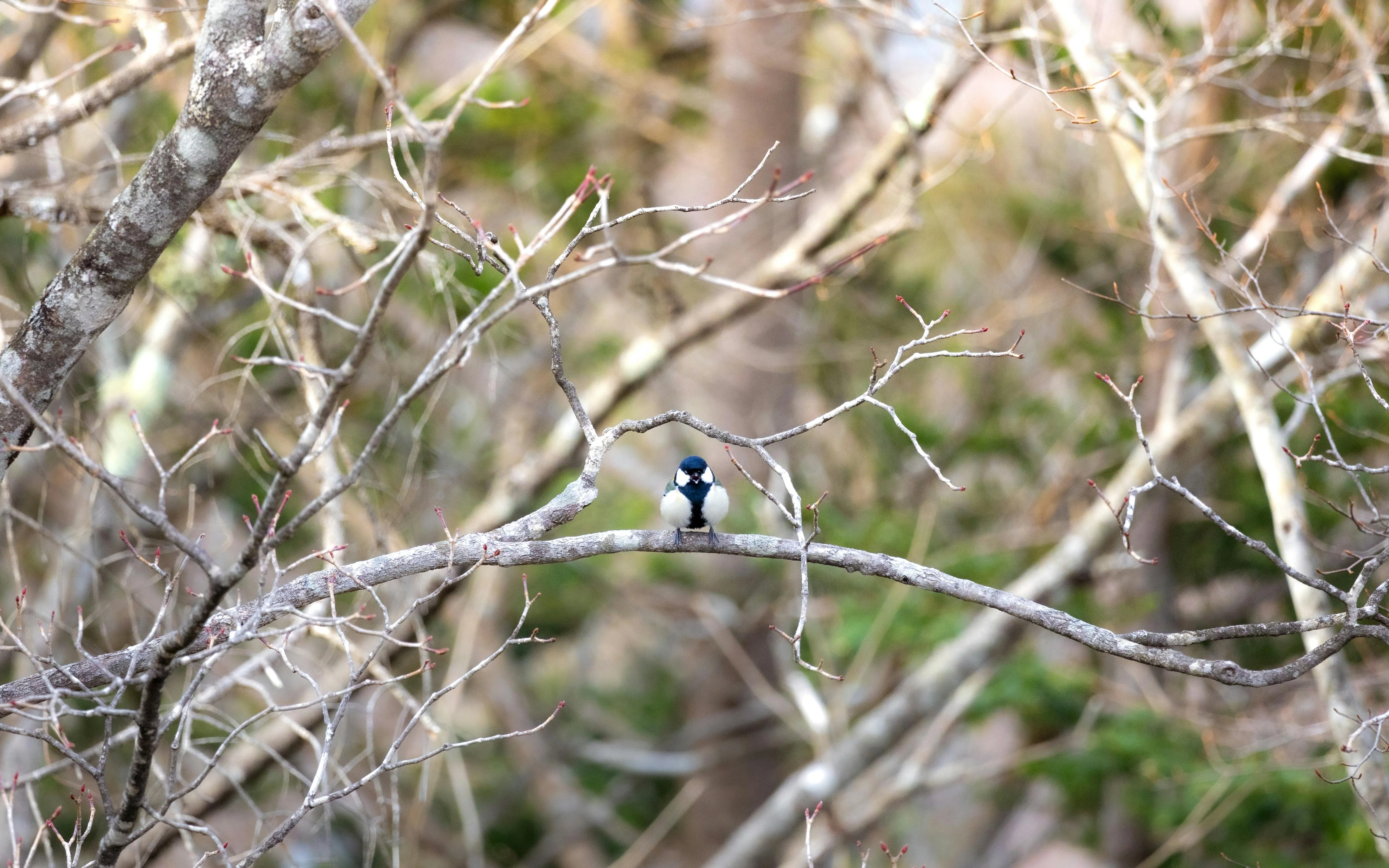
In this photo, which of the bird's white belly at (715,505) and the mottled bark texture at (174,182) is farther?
the bird's white belly at (715,505)

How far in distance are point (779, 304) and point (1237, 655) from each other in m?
4.13

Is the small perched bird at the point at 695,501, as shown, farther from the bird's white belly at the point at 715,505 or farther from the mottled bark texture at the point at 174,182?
the mottled bark texture at the point at 174,182

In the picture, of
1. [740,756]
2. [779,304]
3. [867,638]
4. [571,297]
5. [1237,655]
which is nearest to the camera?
[867,638]

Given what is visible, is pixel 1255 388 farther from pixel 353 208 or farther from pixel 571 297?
A: pixel 571 297

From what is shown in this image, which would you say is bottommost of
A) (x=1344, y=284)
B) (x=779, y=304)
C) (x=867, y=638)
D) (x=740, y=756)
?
(x=740, y=756)

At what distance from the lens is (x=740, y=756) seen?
9414mm

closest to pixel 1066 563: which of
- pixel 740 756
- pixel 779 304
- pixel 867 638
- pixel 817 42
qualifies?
pixel 867 638

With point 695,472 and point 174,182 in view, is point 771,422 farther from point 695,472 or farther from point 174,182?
point 174,182

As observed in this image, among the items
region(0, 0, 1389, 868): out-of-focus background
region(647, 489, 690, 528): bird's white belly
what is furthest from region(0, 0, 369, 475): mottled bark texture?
region(647, 489, 690, 528): bird's white belly

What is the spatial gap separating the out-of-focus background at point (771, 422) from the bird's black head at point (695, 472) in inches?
36.6

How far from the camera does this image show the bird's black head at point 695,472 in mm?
3799

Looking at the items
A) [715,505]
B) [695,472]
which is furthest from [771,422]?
[715,505]

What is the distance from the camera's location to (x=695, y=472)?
386 centimetres

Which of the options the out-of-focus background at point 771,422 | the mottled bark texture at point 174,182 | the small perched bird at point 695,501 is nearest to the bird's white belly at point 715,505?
the small perched bird at point 695,501
